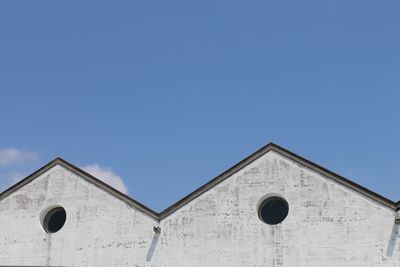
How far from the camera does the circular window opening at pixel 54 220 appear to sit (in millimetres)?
26750

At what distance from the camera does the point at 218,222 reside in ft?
80.3

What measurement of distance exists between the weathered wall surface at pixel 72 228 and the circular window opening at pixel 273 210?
426 cm

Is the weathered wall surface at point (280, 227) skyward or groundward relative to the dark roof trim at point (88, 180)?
groundward

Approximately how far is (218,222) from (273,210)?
2.08 metres

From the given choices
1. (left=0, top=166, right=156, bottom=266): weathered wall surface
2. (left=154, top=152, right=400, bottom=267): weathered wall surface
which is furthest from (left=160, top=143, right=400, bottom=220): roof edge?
(left=0, top=166, right=156, bottom=266): weathered wall surface

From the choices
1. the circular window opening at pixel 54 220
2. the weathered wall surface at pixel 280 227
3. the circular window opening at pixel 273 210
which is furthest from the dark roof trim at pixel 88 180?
the circular window opening at pixel 273 210

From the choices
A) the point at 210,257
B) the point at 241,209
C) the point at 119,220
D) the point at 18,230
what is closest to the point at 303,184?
the point at 241,209

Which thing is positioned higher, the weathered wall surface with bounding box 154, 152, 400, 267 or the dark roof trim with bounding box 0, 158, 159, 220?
the dark roof trim with bounding box 0, 158, 159, 220

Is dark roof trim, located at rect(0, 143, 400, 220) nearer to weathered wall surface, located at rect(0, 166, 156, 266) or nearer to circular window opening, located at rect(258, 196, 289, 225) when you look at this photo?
weathered wall surface, located at rect(0, 166, 156, 266)

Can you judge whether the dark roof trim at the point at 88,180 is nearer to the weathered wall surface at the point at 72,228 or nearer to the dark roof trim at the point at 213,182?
the dark roof trim at the point at 213,182

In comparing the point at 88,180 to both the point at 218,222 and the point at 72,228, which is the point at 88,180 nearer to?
the point at 72,228

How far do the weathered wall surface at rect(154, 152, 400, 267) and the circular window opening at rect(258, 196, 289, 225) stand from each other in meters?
0.29

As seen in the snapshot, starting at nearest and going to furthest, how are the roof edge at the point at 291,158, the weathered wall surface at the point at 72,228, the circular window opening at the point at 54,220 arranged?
the roof edge at the point at 291,158, the weathered wall surface at the point at 72,228, the circular window opening at the point at 54,220

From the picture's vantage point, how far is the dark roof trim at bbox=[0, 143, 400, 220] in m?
22.9
